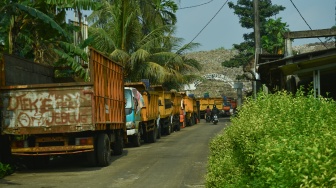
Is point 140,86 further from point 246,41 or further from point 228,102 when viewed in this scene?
point 246,41

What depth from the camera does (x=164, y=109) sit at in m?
32.8

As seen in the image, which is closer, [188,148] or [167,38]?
[188,148]

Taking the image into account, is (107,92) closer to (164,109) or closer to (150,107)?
(150,107)

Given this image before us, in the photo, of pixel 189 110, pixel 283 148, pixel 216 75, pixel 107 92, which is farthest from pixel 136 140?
pixel 216 75

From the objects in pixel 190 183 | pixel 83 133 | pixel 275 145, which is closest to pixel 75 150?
pixel 83 133

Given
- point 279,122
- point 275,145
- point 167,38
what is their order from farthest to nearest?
point 167,38 → point 279,122 → point 275,145

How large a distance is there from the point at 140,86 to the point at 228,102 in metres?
38.8

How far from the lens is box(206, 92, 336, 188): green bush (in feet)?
16.2

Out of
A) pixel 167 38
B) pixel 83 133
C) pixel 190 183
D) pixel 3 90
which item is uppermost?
pixel 167 38

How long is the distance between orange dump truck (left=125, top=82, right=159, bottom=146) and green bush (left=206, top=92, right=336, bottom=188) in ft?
36.9

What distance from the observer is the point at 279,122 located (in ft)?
25.0

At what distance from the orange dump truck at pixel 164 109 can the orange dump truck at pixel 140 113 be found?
1.94 m

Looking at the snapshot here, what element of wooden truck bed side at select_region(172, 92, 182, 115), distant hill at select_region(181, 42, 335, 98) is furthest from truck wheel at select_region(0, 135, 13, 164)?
distant hill at select_region(181, 42, 335, 98)

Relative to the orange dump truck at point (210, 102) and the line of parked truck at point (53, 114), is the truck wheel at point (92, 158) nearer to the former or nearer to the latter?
the line of parked truck at point (53, 114)
